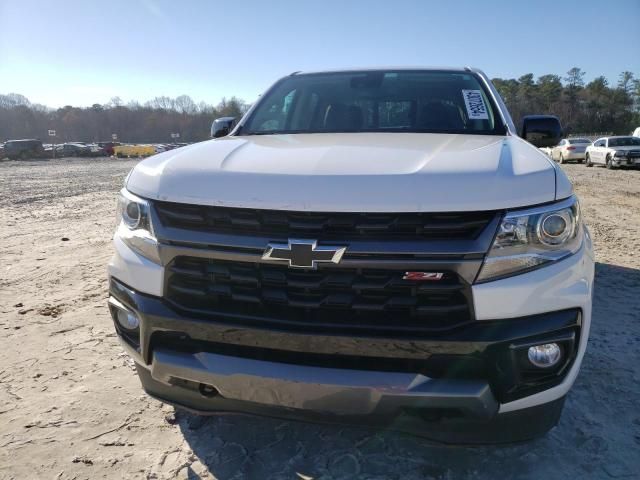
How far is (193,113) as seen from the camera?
435ft

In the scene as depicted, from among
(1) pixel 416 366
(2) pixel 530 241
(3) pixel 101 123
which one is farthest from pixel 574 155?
(3) pixel 101 123

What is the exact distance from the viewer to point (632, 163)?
21703 millimetres

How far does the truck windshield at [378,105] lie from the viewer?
3.16m

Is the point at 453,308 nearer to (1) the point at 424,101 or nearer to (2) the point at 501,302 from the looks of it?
(2) the point at 501,302

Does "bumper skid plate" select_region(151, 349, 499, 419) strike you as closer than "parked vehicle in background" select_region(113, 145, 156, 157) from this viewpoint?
Yes

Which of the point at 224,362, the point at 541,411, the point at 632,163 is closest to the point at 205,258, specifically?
the point at 224,362

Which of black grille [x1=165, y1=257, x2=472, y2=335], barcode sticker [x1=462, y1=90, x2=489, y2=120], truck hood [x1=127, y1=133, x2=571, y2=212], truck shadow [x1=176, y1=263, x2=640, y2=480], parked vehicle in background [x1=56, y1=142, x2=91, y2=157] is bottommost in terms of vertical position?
truck shadow [x1=176, y1=263, x2=640, y2=480]

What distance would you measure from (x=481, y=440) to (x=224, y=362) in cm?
102

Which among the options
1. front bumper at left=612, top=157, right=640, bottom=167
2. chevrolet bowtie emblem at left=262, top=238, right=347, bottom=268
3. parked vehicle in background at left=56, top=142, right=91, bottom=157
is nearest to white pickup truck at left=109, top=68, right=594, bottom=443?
chevrolet bowtie emblem at left=262, top=238, right=347, bottom=268

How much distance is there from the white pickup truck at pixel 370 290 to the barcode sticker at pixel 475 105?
1.10 meters

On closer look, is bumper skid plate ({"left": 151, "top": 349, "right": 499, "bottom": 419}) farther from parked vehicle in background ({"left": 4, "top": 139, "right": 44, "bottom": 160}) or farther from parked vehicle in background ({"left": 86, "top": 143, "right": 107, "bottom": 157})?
parked vehicle in background ({"left": 86, "top": 143, "right": 107, "bottom": 157})

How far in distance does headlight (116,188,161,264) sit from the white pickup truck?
0.01 meters

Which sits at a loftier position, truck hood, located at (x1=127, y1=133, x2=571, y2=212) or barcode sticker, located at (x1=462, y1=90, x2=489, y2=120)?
barcode sticker, located at (x1=462, y1=90, x2=489, y2=120)

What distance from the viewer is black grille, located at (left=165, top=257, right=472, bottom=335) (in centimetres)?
176
